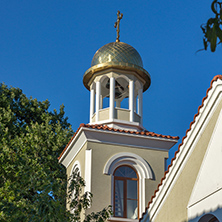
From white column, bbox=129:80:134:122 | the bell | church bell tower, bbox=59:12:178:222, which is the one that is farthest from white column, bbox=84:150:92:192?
the bell

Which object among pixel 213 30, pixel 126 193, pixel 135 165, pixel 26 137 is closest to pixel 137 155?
pixel 135 165

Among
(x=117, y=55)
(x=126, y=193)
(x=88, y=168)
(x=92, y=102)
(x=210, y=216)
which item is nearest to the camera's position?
(x=210, y=216)

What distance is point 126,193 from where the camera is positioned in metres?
15.8

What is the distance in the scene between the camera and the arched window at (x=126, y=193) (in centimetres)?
1546

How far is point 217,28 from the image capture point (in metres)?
3.87

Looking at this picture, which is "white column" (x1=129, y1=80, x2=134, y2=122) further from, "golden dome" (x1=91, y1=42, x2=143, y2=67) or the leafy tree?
the leafy tree

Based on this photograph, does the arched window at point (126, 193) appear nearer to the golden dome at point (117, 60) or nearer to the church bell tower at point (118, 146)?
the church bell tower at point (118, 146)

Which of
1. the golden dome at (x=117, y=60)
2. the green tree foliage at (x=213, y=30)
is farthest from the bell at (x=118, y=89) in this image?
the green tree foliage at (x=213, y=30)

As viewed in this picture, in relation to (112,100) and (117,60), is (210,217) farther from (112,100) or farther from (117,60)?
(117,60)

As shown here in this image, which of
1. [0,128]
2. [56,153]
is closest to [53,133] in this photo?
[56,153]

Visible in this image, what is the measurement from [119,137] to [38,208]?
6687mm

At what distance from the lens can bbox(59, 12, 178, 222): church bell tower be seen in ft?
50.8

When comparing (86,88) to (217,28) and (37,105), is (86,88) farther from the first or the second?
(217,28)

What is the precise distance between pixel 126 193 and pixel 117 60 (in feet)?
16.8
